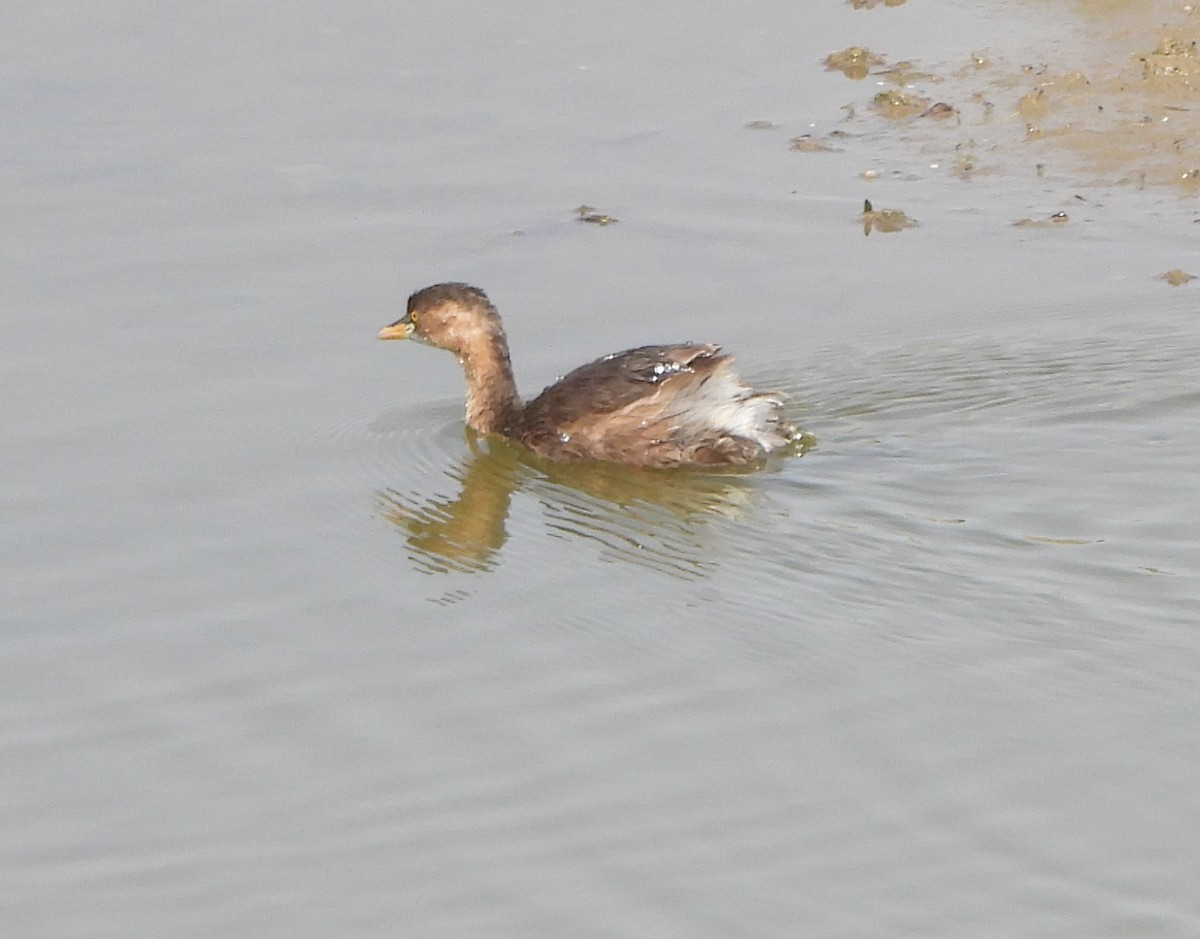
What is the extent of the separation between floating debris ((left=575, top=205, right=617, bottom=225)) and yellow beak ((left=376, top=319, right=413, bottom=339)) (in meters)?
1.98

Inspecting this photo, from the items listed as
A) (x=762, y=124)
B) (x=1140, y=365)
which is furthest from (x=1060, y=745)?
(x=762, y=124)

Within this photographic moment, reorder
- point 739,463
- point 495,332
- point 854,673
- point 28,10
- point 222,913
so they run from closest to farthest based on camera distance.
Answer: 1. point 222,913
2. point 854,673
3. point 739,463
4. point 495,332
5. point 28,10

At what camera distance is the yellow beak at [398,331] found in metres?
10.1

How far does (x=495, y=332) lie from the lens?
991cm

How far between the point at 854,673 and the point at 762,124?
6.56 metres

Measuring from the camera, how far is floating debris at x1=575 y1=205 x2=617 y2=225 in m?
11.7

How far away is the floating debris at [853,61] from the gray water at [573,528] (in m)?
0.23

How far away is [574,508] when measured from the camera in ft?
29.5

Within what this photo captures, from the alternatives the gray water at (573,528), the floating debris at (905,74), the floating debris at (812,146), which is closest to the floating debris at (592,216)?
the gray water at (573,528)

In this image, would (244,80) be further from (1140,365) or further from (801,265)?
(1140,365)

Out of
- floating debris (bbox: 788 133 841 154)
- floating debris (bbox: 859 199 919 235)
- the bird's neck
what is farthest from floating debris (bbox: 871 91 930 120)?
the bird's neck

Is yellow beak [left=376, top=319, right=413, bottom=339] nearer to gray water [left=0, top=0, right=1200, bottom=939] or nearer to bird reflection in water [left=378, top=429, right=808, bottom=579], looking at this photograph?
gray water [left=0, top=0, right=1200, bottom=939]

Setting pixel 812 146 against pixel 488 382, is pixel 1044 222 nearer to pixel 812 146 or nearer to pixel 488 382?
pixel 812 146

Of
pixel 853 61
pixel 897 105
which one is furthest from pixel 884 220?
pixel 853 61
